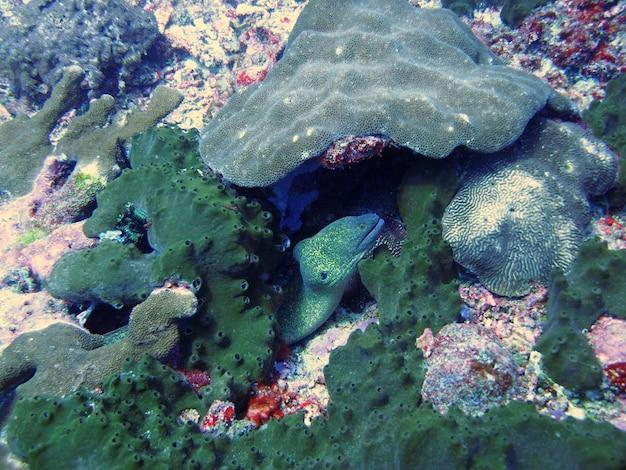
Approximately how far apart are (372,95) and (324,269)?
6.51ft

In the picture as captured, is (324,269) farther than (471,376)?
Yes

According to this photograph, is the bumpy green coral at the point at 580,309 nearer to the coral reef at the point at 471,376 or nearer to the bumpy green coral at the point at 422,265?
the coral reef at the point at 471,376

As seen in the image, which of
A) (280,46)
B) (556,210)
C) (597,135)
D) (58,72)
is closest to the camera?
(556,210)

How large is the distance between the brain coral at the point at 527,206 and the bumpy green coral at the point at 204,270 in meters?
2.14

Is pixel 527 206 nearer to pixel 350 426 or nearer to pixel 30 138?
pixel 350 426

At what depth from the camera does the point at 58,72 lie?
6879 millimetres

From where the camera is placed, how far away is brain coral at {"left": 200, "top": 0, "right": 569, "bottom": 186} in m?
3.68

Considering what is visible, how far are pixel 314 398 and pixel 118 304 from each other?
227cm

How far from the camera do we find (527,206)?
3811 millimetres

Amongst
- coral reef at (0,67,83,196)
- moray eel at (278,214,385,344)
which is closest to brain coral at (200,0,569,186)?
moray eel at (278,214,385,344)

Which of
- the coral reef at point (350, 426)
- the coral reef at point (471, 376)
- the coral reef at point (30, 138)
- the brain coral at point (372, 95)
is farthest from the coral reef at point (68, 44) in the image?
the coral reef at point (471, 376)

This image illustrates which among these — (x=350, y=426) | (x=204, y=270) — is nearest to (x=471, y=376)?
(x=350, y=426)

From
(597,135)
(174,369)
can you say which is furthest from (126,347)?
(597,135)

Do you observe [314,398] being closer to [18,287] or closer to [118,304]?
[118,304]
